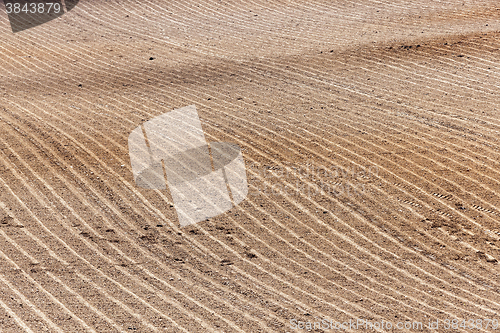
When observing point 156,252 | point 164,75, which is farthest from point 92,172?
point 164,75

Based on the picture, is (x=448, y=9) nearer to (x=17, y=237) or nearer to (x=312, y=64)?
(x=312, y=64)

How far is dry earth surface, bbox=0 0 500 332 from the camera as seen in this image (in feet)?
15.9

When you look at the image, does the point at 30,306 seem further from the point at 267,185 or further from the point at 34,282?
the point at 267,185

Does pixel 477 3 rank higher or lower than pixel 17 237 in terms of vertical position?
higher

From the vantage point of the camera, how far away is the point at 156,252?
5566 millimetres

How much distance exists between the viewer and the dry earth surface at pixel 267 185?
191 inches

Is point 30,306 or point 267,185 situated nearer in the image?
point 30,306

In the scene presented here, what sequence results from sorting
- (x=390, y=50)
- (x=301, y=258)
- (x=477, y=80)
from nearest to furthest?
(x=301, y=258)
(x=477, y=80)
(x=390, y=50)

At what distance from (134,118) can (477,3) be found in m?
10.3

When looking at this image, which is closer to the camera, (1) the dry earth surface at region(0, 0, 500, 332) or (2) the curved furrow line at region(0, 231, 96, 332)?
(2) the curved furrow line at region(0, 231, 96, 332)

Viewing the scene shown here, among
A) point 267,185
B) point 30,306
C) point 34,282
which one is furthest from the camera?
point 267,185

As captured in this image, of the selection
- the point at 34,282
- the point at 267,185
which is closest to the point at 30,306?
the point at 34,282

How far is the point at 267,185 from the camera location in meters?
6.71

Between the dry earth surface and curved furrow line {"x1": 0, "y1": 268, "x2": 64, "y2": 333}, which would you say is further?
the dry earth surface
